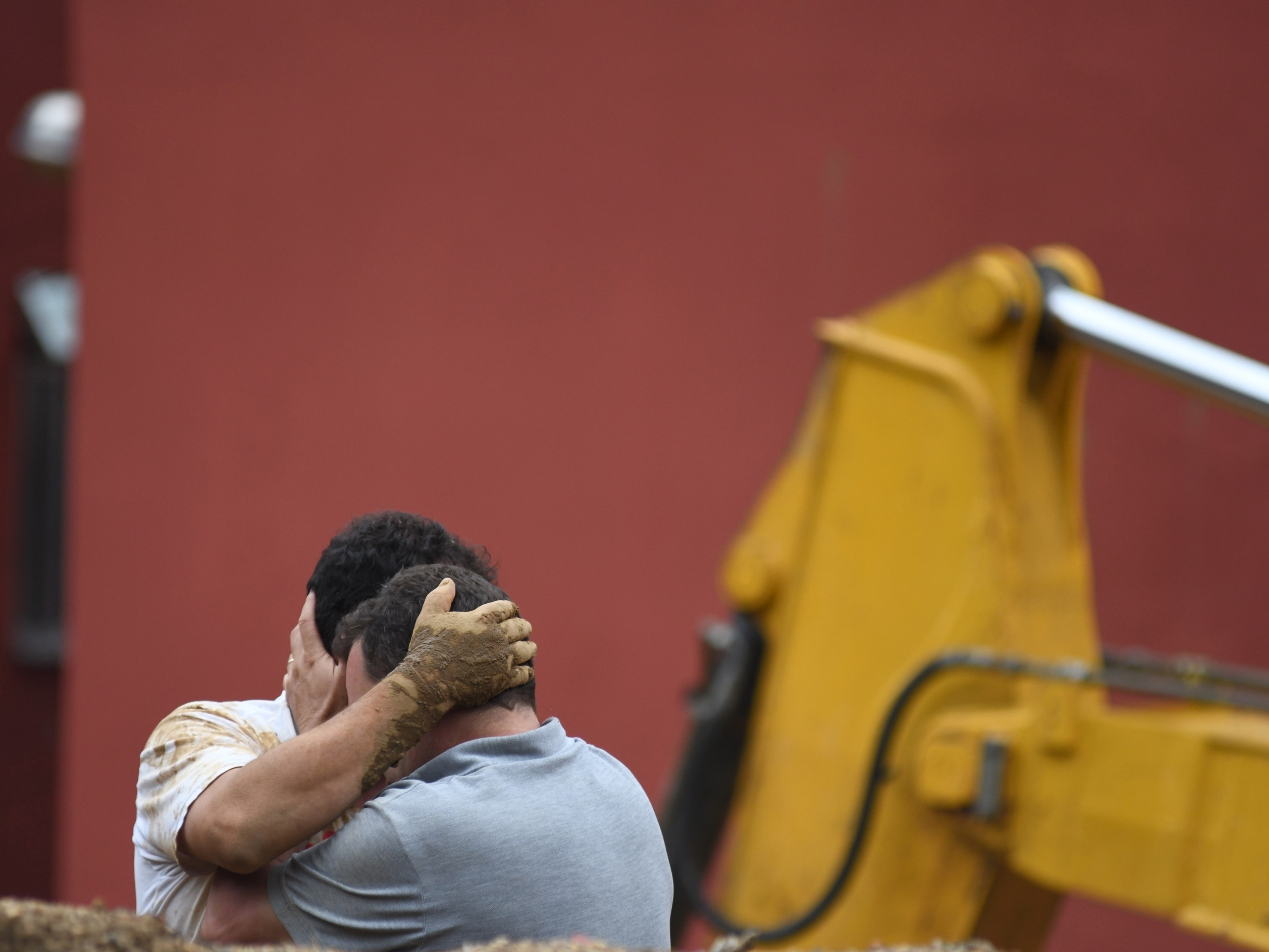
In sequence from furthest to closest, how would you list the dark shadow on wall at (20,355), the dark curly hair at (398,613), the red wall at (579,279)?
the dark shadow on wall at (20,355)
the red wall at (579,279)
the dark curly hair at (398,613)

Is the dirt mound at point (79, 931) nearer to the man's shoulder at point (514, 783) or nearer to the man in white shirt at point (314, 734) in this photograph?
the man in white shirt at point (314, 734)

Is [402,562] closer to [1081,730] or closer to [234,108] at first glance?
[1081,730]

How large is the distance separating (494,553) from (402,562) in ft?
11.3

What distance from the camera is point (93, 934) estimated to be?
1.24 m

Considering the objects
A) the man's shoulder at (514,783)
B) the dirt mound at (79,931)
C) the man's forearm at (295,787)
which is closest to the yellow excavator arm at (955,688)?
the man's shoulder at (514,783)

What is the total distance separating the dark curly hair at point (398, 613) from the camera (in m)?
1.44

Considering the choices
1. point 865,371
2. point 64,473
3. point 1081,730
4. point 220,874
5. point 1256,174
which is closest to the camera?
point 220,874

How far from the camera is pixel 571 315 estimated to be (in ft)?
16.2

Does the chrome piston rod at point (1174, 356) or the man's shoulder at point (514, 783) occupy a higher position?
the chrome piston rod at point (1174, 356)

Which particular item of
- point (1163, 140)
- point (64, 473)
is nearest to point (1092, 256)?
point (1163, 140)

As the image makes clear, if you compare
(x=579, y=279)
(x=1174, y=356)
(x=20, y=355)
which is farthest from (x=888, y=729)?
(x=20, y=355)

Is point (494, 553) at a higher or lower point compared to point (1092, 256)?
lower

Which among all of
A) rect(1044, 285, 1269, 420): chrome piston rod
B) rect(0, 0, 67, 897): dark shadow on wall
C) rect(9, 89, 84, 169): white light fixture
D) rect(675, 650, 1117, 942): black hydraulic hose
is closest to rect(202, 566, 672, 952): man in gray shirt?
rect(675, 650, 1117, 942): black hydraulic hose

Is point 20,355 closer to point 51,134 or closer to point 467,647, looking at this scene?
point 51,134
